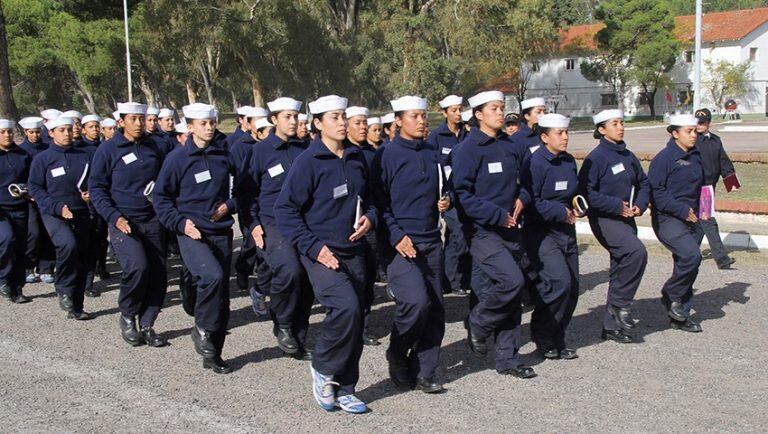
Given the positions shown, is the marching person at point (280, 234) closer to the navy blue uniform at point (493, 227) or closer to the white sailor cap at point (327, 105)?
the white sailor cap at point (327, 105)

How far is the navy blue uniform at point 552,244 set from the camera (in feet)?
22.0

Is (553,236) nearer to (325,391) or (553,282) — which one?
(553,282)

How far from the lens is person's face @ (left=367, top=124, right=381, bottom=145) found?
9993 millimetres

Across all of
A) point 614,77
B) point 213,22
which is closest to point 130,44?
point 213,22

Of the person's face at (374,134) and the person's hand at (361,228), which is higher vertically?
the person's face at (374,134)

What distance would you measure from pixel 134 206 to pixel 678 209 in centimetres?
494

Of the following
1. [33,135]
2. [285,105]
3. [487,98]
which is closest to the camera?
[487,98]

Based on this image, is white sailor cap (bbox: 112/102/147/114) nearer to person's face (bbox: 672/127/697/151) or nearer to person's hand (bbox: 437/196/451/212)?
person's hand (bbox: 437/196/451/212)

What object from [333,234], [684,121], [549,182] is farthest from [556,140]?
[333,234]

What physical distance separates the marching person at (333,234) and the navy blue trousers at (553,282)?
1614 millimetres

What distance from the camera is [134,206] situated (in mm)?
7754

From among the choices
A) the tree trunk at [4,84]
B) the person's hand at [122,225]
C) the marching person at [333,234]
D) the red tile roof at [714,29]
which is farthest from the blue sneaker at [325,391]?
the red tile roof at [714,29]

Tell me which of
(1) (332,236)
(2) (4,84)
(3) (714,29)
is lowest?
(1) (332,236)

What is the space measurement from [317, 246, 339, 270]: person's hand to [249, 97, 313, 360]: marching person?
1517mm
